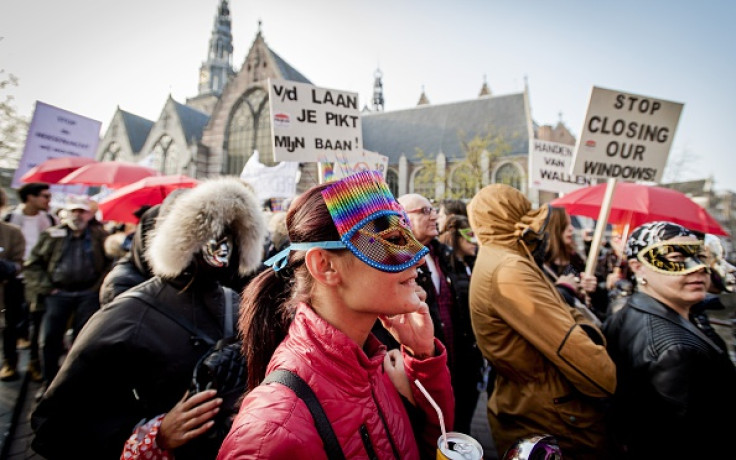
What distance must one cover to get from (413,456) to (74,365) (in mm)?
1323

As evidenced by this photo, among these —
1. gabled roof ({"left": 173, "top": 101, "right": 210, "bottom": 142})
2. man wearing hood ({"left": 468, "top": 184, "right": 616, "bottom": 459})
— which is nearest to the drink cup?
man wearing hood ({"left": 468, "top": 184, "right": 616, "bottom": 459})

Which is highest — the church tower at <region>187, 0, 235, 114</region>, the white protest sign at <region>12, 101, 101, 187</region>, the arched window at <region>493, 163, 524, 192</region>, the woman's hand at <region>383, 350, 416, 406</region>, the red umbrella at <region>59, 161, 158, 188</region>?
the church tower at <region>187, 0, 235, 114</region>

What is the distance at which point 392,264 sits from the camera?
110 cm

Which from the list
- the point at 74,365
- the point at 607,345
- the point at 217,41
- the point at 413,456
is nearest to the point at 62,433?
the point at 74,365

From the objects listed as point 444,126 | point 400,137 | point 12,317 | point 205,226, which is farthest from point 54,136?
point 444,126

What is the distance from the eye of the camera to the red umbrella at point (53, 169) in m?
5.46

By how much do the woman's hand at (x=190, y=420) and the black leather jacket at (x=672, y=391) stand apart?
6.56 ft

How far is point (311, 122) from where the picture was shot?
4.03 metres

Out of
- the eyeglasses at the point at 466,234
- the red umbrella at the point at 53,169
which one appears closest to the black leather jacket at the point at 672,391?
the eyeglasses at the point at 466,234

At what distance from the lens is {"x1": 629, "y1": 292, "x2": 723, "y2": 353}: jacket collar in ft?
5.83

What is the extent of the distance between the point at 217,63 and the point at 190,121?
96.3ft

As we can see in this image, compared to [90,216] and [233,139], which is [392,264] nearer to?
[90,216]

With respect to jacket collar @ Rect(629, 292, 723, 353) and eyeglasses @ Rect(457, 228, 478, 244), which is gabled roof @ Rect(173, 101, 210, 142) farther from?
jacket collar @ Rect(629, 292, 723, 353)

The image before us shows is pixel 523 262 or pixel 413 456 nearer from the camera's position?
pixel 413 456
